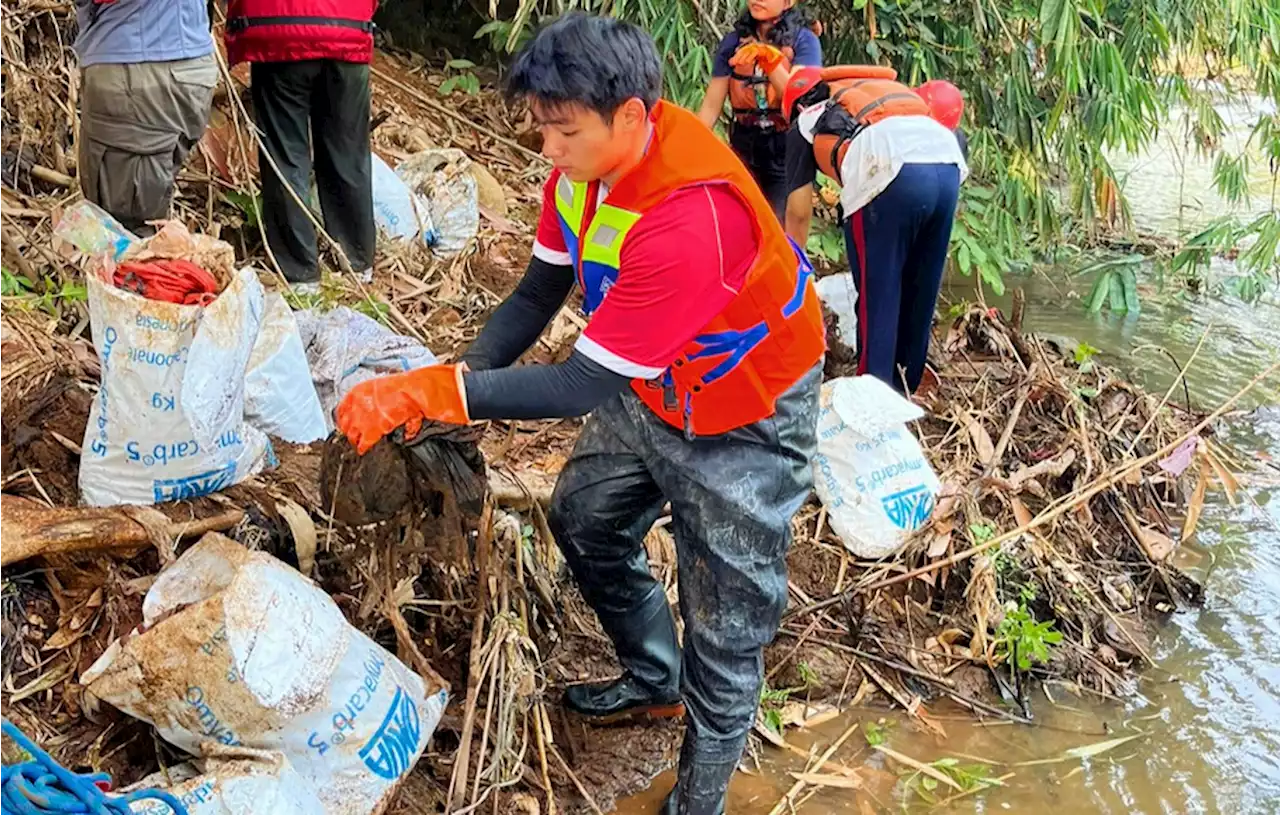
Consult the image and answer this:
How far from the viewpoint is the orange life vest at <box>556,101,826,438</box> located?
214 centimetres

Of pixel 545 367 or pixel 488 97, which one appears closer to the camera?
pixel 545 367

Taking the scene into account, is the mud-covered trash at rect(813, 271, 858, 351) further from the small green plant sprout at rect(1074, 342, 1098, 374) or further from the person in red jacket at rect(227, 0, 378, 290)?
the person in red jacket at rect(227, 0, 378, 290)

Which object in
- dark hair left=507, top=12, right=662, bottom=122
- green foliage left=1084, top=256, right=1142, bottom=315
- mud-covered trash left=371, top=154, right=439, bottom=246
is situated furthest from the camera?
green foliage left=1084, top=256, right=1142, bottom=315

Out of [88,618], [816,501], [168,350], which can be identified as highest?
[168,350]

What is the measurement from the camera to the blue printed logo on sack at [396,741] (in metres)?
2.43

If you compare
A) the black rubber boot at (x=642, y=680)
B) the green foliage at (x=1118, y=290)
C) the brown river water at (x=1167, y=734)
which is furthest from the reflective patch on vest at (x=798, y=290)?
the green foliage at (x=1118, y=290)

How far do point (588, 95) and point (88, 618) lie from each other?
1635mm

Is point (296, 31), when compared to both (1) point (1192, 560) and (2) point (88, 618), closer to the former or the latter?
(2) point (88, 618)

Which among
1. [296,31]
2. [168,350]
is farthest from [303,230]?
[168,350]

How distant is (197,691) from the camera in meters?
2.24

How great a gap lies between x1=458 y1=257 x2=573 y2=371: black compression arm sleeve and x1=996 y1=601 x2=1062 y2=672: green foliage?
1.95 metres

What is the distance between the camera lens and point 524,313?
2.61m

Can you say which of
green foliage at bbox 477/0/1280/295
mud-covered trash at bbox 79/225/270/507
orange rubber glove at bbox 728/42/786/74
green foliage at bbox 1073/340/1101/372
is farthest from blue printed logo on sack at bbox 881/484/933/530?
green foliage at bbox 477/0/1280/295

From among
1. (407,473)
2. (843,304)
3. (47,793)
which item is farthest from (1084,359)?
(47,793)
